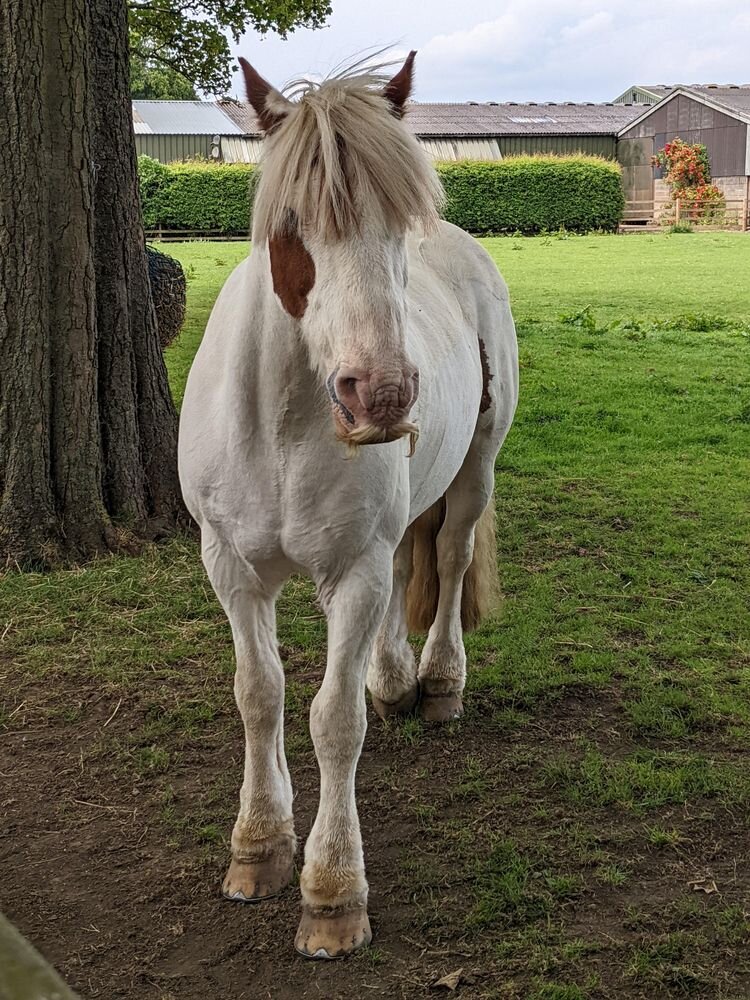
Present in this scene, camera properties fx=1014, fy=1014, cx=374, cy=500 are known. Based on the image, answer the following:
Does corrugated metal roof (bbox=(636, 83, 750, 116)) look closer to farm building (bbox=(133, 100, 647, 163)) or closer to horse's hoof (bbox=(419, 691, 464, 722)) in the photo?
farm building (bbox=(133, 100, 647, 163))

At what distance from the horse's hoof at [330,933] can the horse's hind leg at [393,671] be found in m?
1.28

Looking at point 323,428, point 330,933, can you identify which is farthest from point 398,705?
point 323,428

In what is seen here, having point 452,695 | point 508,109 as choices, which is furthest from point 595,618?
point 508,109

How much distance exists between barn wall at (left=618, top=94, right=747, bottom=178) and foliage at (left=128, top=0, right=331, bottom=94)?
117 feet

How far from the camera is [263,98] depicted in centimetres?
256

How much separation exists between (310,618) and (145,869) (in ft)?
7.05

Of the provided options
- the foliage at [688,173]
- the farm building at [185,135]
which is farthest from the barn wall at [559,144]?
the farm building at [185,135]

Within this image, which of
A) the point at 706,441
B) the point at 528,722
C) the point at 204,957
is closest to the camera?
the point at 204,957

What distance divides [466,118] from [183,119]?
1430 cm

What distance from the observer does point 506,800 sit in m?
3.55

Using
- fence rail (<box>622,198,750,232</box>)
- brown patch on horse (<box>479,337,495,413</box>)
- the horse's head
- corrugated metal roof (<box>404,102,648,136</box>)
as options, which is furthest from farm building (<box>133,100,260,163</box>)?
the horse's head

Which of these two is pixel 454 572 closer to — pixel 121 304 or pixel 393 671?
pixel 393 671

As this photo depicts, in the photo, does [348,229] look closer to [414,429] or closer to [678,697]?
[414,429]

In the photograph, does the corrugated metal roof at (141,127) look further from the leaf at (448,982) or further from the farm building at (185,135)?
the leaf at (448,982)
